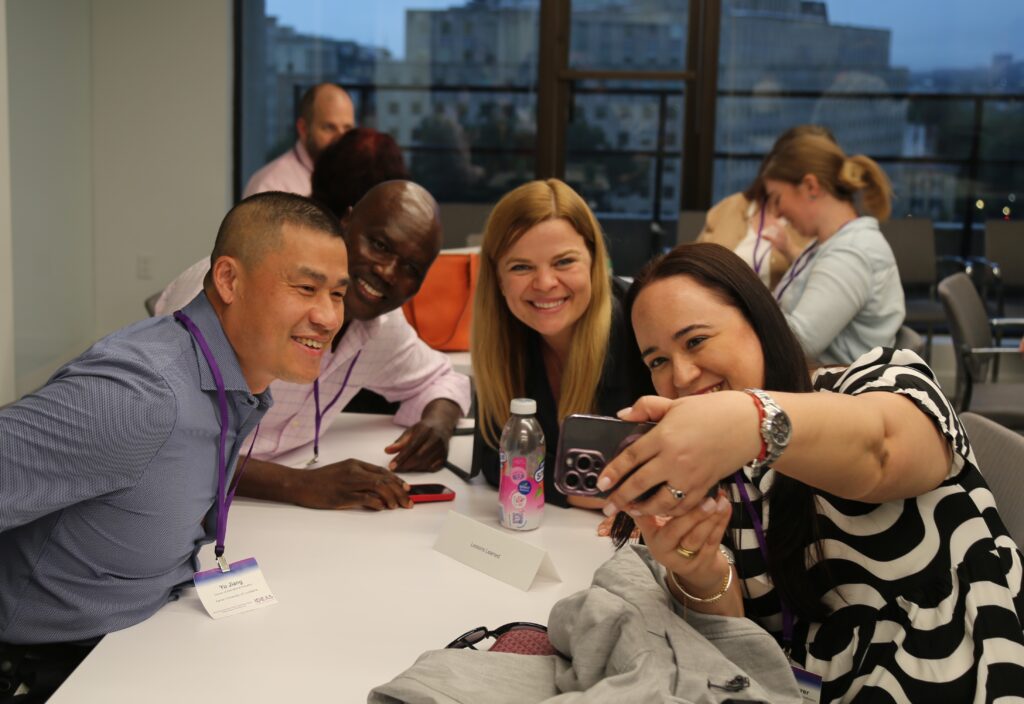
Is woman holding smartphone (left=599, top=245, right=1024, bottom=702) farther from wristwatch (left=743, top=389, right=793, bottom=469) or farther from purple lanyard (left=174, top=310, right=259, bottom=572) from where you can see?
purple lanyard (left=174, top=310, right=259, bottom=572)

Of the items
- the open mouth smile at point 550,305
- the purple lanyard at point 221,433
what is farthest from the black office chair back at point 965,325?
the purple lanyard at point 221,433

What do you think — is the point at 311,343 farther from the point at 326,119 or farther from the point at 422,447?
the point at 326,119

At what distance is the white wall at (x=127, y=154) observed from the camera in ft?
18.0

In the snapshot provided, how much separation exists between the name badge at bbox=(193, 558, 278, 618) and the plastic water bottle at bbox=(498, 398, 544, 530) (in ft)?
1.74

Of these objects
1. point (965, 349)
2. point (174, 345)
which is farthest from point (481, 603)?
point (965, 349)

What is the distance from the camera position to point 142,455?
4.85 feet

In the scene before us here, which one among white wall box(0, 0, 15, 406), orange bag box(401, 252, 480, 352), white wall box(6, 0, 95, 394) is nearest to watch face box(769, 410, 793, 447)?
orange bag box(401, 252, 480, 352)

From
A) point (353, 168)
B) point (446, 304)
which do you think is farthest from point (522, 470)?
point (446, 304)

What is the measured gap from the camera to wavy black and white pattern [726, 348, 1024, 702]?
4.23 feet

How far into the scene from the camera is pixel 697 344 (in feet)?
4.66

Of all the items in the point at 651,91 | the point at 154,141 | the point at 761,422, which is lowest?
the point at 761,422

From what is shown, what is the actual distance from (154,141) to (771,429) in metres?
5.59

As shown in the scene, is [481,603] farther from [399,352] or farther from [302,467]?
[399,352]

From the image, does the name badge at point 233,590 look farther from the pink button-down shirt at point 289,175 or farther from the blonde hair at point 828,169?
the pink button-down shirt at point 289,175
